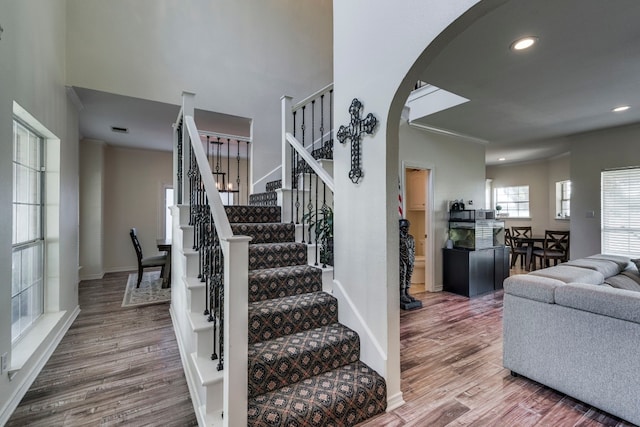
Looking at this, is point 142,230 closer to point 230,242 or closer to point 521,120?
point 230,242

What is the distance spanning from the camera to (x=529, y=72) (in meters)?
2.82

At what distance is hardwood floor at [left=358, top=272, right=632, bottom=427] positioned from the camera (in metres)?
1.95

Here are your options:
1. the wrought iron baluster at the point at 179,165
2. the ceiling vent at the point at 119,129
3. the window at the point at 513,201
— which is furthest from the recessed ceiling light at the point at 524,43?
the window at the point at 513,201

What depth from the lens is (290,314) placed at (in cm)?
223

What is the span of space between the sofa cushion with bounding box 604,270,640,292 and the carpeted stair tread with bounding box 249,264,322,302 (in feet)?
8.87

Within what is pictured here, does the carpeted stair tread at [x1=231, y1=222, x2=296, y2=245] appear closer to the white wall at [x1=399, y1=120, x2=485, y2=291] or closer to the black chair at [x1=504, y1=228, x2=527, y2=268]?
the white wall at [x1=399, y1=120, x2=485, y2=291]

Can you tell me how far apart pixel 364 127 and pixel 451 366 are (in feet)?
7.34

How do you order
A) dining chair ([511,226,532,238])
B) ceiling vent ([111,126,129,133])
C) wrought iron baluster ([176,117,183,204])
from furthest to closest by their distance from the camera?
1. dining chair ([511,226,532,238])
2. ceiling vent ([111,126,129,133])
3. wrought iron baluster ([176,117,183,204])

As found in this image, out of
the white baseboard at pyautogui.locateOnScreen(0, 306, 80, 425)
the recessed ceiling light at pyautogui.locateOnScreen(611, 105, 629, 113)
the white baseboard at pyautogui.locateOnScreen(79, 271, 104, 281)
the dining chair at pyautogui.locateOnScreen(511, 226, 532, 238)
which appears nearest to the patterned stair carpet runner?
the white baseboard at pyautogui.locateOnScreen(0, 306, 80, 425)

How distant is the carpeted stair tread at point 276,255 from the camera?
2.74 m

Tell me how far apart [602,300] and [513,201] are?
7.42m

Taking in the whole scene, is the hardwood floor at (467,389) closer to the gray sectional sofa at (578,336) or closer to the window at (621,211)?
the gray sectional sofa at (578,336)

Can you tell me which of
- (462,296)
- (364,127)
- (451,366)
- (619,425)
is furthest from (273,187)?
(619,425)

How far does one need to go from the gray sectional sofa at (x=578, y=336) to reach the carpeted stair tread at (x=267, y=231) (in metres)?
2.11
